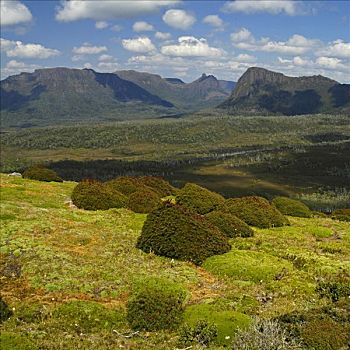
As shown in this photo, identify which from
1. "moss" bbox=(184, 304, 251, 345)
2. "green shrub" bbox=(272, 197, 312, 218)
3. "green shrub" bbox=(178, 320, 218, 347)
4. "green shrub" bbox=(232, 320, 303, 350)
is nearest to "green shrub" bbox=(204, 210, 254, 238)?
"moss" bbox=(184, 304, 251, 345)

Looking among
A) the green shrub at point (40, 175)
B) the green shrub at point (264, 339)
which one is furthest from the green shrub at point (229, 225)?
the green shrub at point (40, 175)

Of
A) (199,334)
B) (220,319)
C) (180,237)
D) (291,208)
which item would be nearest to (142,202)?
(180,237)

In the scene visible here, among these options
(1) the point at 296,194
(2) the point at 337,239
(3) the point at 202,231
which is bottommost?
(1) the point at 296,194

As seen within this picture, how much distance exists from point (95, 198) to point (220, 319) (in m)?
20.9

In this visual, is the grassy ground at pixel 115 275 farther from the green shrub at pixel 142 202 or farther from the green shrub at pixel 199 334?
the green shrub at pixel 142 202

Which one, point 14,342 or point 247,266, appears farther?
point 247,266

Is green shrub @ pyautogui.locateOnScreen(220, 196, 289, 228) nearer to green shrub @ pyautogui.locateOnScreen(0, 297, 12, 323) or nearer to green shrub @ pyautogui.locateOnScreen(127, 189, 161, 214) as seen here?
green shrub @ pyautogui.locateOnScreen(127, 189, 161, 214)

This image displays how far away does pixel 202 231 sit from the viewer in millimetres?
22844

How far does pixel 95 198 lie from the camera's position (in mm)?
33594

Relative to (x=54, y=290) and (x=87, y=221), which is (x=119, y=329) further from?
(x=87, y=221)

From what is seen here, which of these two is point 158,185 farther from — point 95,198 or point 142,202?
point 95,198

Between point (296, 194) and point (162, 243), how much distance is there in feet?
548

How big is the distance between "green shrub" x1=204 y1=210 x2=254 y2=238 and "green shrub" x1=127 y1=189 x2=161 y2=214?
6869 millimetres

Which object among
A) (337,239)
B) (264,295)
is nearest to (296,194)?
(337,239)
